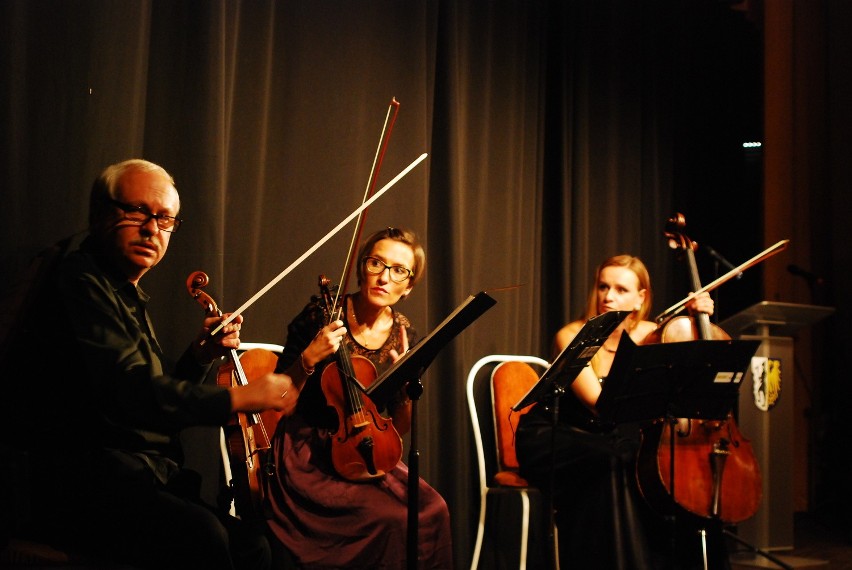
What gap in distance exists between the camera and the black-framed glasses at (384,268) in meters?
Answer: 2.88

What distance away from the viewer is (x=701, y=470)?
282 centimetres

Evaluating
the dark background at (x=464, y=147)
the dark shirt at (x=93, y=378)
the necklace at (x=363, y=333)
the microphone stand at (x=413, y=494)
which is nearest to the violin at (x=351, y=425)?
the microphone stand at (x=413, y=494)

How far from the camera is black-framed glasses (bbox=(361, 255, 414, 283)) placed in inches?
113

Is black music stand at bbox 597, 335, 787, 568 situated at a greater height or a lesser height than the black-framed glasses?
lesser

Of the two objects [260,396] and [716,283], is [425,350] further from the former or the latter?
[716,283]

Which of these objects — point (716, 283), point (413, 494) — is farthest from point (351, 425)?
point (716, 283)

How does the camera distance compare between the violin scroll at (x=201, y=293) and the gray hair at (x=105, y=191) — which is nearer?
the gray hair at (x=105, y=191)

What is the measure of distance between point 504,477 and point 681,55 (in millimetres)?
2806

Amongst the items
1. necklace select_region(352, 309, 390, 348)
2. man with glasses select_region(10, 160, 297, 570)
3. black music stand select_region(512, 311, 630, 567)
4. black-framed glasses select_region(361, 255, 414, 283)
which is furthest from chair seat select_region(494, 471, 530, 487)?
man with glasses select_region(10, 160, 297, 570)

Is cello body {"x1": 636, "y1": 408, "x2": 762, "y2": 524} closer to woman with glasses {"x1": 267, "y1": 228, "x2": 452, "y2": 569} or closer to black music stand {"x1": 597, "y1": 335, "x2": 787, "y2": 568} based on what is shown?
black music stand {"x1": 597, "y1": 335, "x2": 787, "y2": 568}

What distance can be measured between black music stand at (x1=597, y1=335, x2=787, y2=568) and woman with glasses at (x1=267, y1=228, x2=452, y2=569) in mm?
650

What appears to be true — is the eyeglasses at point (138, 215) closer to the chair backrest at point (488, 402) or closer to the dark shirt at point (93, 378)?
the dark shirt at point (93, 378)

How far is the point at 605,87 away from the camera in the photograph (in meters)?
4.46

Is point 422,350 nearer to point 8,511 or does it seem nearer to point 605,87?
point 8,511
